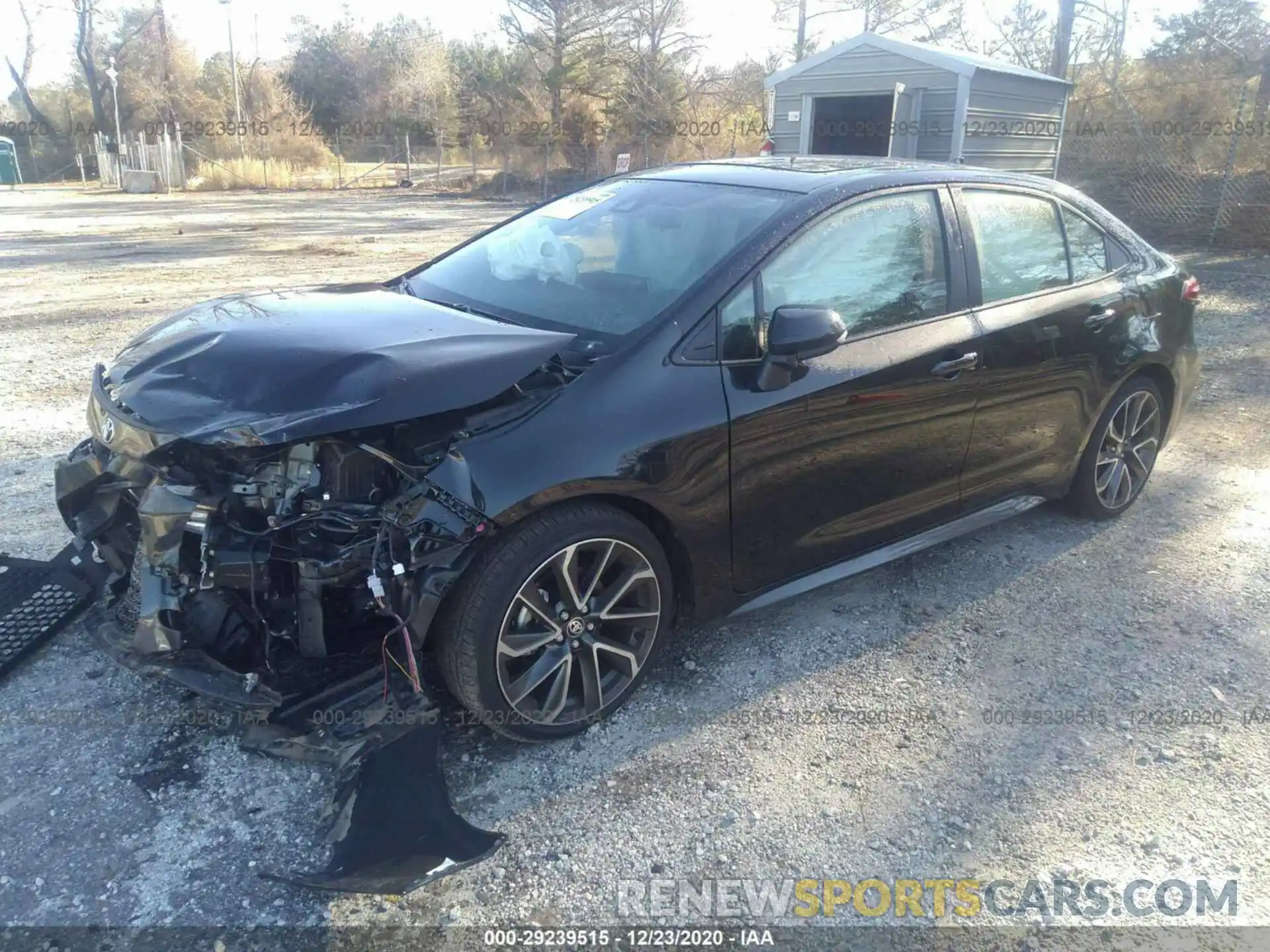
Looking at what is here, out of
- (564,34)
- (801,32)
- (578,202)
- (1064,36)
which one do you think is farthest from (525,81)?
(578,202)

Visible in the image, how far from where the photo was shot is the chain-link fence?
13633mm

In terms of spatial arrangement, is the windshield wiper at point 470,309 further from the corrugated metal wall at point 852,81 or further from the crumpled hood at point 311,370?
the corrugated metal wall at point 852,81

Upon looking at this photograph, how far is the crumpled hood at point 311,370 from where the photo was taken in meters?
2.52

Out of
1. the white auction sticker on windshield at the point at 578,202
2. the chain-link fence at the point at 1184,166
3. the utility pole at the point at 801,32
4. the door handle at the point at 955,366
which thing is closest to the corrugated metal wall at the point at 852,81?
the chain-link fence at the point at 1184,166

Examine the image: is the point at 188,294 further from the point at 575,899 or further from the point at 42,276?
the point at 575,899

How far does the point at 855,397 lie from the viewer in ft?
10.8

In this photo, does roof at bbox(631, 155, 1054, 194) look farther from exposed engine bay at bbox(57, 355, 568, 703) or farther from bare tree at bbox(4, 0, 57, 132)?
bare tree at bbox(4, 0, 57, 132)

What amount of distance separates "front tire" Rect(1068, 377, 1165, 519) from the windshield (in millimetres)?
2162

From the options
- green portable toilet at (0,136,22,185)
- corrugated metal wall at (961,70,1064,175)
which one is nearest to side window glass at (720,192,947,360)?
corrugated metal wall at (961,70,1064,175)

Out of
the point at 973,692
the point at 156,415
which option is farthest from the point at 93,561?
the point at 973,692

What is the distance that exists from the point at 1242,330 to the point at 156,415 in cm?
968

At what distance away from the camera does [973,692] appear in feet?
10.8

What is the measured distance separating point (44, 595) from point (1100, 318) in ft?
15.1

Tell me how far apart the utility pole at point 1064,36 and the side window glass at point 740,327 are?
1973cm
